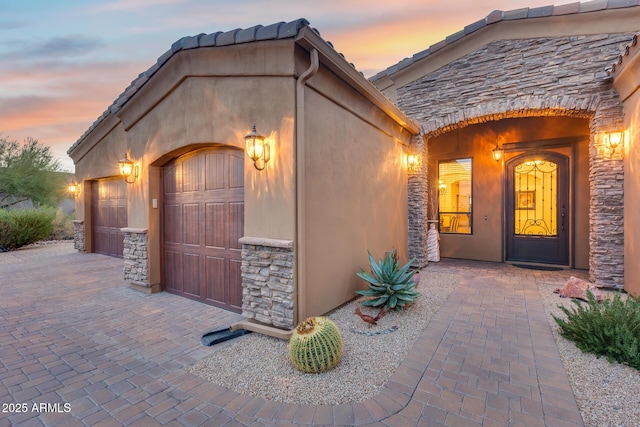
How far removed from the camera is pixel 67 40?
7.26 metres

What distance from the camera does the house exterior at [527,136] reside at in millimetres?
5668

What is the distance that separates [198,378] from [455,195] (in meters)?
8.33

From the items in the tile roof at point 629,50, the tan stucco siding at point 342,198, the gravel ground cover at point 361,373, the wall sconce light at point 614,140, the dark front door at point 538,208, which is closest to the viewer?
the gravel ground cover at point 361,373

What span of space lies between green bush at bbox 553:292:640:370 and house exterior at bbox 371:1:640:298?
9.81 feet

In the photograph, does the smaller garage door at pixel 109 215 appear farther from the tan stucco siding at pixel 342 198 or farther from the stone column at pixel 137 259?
the tan stucco siding at pixel 342 198

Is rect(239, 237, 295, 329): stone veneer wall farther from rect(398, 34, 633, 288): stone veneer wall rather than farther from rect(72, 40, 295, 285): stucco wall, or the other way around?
rect(398, 34, 633, 288): stone veneer wall

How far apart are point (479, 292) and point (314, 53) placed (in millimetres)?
5007

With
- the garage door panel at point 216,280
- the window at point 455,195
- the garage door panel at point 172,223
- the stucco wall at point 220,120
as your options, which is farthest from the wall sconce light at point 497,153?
the garage door panel at point 172,223

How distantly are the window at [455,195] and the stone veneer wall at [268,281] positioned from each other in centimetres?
686

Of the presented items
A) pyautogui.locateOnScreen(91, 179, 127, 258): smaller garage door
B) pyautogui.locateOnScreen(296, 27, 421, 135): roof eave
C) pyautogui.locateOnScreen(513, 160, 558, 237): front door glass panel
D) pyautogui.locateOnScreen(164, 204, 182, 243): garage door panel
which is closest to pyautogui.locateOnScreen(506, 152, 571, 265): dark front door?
pyautogui.locateOnScreen(513, 160, 558, 237): front door glass panel

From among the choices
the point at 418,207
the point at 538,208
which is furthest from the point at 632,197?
the point at 418,207

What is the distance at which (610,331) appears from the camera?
308cm

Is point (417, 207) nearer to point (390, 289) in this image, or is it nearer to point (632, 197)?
point (390, 289)

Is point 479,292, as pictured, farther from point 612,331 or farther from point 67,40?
point 67,40
